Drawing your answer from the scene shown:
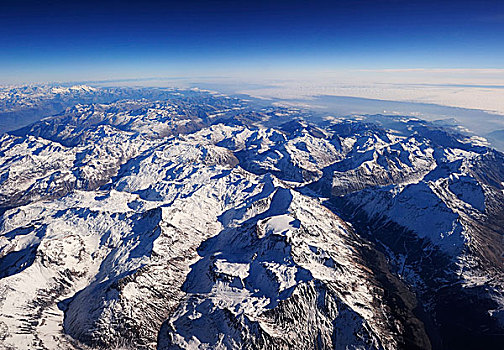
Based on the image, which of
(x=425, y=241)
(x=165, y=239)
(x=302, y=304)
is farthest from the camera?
(x=425, y=241)

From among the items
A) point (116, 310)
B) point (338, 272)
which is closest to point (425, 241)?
point (338, 272)

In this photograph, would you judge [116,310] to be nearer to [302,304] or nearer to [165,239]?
[165,239]

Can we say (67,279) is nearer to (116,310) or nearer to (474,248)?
(116,310)

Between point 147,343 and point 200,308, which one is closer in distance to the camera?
point 147,343

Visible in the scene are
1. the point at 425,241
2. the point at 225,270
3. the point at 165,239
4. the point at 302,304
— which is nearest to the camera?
the point at 302,304

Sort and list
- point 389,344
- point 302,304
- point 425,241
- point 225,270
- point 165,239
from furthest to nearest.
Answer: point 425,241, point 165,239, point 225,270, point 302,304, point 389,344

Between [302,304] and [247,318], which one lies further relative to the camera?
[302,304]

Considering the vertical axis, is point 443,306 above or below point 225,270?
below

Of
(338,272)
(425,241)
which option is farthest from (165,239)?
(425,241)

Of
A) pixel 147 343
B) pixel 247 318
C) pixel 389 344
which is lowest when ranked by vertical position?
pixel 147 343
